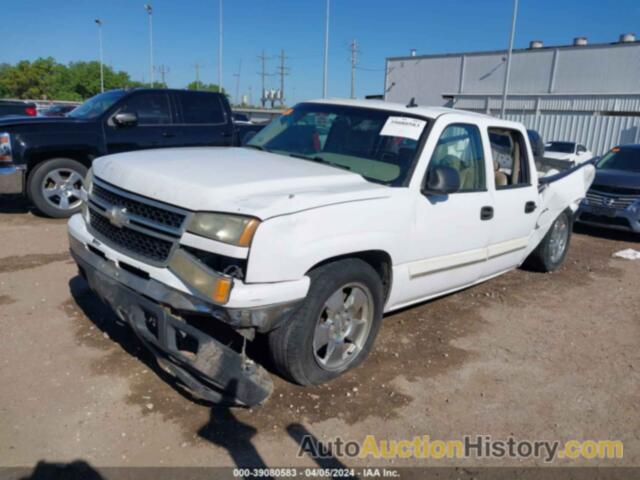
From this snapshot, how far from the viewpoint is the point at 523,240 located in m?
5.18

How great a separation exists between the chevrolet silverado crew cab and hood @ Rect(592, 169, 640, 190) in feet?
17.6

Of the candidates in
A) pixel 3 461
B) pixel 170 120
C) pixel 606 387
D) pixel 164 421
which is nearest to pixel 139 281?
pixel 164 421

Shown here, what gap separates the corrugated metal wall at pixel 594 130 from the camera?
962 inches

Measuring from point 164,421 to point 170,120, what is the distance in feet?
21.5

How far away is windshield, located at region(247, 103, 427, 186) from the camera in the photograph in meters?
3.81

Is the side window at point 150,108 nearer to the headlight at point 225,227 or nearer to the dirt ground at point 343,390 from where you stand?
the dirt ground at point 343,390

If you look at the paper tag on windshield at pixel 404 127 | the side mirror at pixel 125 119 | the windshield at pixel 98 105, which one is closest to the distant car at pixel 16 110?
the windshield at pixel 98 105

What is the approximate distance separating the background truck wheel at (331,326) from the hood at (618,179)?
24.0ft

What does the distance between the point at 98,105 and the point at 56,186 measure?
1515 mm

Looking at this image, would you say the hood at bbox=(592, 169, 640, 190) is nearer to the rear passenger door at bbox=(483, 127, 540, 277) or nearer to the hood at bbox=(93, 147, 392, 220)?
the rear passenger door at bbox=(483, 127, 540, 277)

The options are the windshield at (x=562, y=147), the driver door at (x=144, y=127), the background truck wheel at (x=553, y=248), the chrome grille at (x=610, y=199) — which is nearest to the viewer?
the background truck wheel at (x=553, y=248)

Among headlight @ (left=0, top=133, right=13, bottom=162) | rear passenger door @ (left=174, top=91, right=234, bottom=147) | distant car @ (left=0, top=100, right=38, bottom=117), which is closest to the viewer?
headlight @ (left=0, top=133, right=13, bottom=162)

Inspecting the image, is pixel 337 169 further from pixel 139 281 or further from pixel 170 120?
pixel 170 120

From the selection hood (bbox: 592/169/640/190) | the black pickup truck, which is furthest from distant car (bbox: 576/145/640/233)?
the black pickup truck
